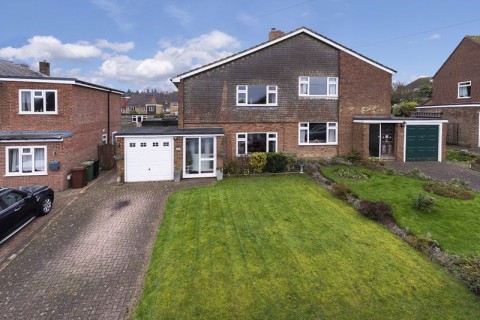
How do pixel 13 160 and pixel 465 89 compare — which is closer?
pixel 13 160

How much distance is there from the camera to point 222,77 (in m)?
19.4

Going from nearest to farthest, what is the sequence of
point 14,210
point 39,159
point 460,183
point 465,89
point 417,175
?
point 14,210, point 460,183, point 39,159, point 417,175, point 465,89

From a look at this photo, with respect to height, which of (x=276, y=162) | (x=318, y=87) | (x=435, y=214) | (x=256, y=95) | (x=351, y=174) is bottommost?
(x=435, y=214)

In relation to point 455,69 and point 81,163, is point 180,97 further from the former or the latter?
point 455,69

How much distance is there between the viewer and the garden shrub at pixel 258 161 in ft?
59.5

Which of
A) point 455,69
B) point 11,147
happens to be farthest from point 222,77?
point 455,69

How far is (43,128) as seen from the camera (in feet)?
56.3

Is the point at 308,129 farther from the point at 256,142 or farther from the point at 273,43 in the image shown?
the point at 273,43

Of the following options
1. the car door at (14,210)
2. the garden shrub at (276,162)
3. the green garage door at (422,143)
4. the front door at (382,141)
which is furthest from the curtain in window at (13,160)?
the green garage door at (422,143)

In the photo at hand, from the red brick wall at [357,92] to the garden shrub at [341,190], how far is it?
7177 mm

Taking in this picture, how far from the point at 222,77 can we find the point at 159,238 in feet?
40.2

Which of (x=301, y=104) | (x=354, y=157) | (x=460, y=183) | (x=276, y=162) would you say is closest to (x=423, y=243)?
(x=460, y=183)

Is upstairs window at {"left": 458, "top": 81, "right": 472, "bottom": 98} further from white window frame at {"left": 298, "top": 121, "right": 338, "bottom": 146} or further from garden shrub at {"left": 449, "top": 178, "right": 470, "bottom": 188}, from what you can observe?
garden shrub at {"left": 449, "top": 178, "right": 470, "bottom": 188}

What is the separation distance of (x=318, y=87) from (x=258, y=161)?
6.68m
